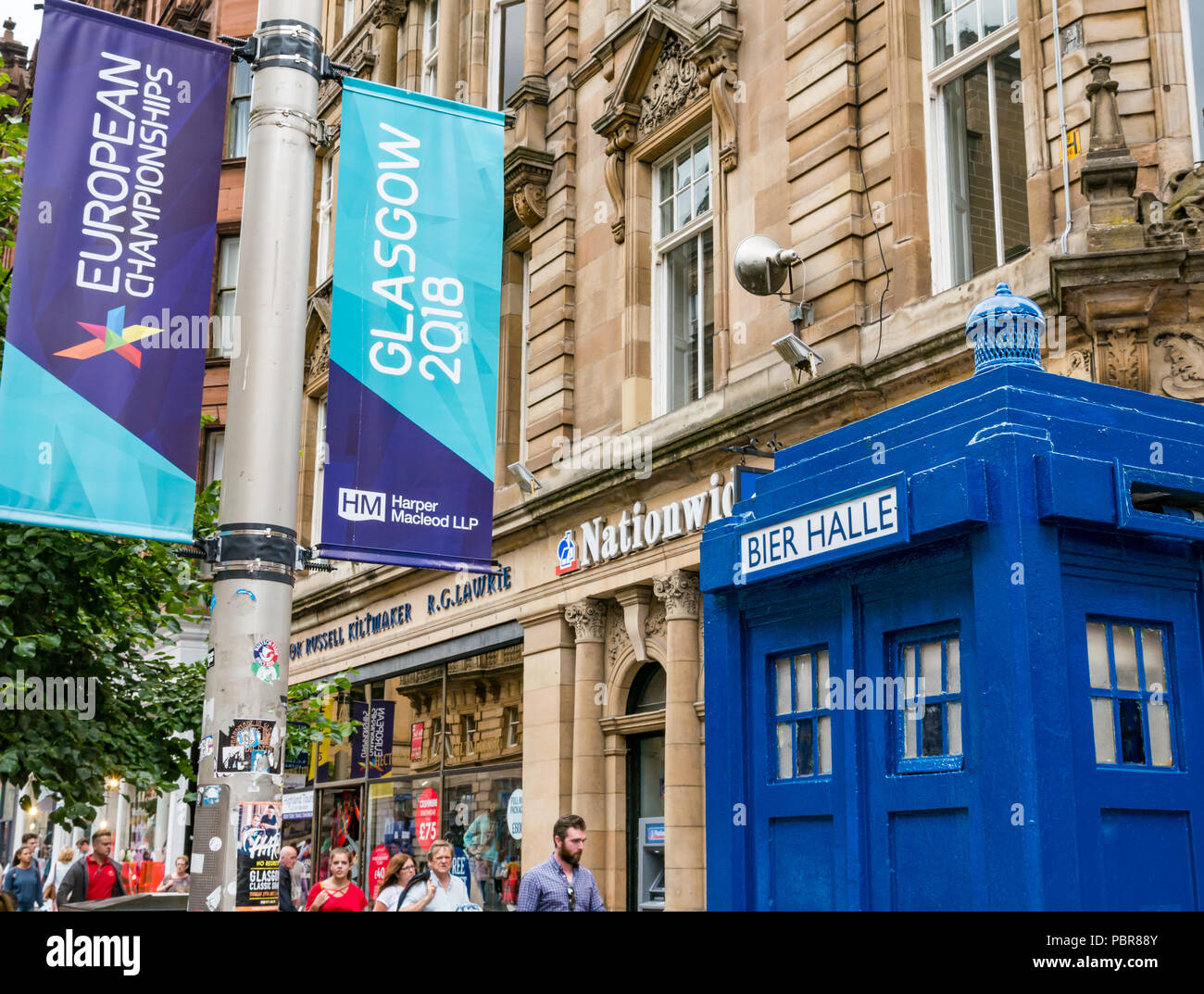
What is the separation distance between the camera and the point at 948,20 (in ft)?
42.5

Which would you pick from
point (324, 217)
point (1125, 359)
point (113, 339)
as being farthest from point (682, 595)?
point (324, 217)

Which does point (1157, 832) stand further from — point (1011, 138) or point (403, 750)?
point (403, 750)

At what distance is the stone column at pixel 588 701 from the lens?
16156 millimetres

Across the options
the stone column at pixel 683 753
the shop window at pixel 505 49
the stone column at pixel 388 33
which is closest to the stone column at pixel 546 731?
the stone column at pixel 683 753

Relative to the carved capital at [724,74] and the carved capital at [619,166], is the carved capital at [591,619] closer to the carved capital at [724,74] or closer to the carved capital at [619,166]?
the carved capital at [619,166]

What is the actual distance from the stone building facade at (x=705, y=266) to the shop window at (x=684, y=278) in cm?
4

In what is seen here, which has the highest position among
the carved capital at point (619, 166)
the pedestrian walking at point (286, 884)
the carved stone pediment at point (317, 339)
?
the carved stone pediment at point (317, 339)

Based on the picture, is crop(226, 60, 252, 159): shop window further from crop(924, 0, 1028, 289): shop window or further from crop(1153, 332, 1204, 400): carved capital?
crop(1153, 332, 1204, 400): carved capital

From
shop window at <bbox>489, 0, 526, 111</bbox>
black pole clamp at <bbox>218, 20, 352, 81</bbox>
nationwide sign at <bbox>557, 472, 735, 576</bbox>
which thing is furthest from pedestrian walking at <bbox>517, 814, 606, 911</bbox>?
shop window at <bbox>489, 0, 526, 111</bbox>

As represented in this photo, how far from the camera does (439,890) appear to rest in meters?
9.08

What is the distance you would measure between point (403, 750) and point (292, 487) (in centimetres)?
1479

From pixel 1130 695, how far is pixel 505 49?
19.5 meters

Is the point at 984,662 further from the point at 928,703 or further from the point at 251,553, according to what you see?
the point at 251,553

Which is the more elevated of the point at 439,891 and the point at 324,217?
the point at 324,217
